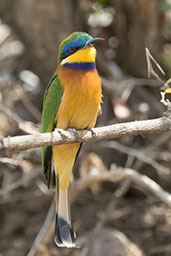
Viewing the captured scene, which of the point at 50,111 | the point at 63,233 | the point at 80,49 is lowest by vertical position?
the point at 63,233

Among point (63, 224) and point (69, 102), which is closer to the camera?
point (69, 102)

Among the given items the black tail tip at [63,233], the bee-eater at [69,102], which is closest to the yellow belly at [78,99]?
the bee-eater at [69,102]

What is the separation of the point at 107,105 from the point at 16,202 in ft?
3.60

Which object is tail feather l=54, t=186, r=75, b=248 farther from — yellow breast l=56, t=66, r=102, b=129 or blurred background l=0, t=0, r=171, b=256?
yellow breast l=56, t=66, r=102, b=129

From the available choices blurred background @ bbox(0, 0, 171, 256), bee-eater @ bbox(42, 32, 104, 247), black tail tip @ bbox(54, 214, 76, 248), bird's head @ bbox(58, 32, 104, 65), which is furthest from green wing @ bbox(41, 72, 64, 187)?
blurred background @ bbox(0, 0, 171, 256)

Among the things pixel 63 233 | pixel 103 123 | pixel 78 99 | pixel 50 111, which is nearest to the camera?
pixel 78 99

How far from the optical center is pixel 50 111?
92.0 inches

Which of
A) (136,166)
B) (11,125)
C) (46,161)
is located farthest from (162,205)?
(11,125)

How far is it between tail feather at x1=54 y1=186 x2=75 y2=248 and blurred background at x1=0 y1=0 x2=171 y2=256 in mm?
378

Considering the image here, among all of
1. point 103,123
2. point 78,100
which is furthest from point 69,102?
point 103,123

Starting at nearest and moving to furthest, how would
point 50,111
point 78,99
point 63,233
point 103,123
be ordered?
point 78,99
point 50,111
point 63,233
point 103,123

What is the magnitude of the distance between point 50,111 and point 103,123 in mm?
1057

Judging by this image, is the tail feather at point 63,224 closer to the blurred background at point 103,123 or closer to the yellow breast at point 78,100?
the blurred background at point 103,123

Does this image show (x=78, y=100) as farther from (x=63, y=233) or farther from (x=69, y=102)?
(x=63, y=233)
